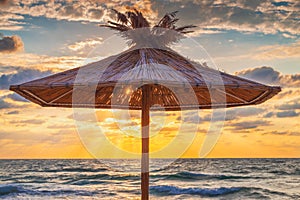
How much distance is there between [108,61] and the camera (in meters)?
3.53

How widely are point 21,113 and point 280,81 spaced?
33.2 ft

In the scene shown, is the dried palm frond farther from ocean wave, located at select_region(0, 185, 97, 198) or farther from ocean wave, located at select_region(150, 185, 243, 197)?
ocean wave, located at select_region(0, 185, 97, 198)

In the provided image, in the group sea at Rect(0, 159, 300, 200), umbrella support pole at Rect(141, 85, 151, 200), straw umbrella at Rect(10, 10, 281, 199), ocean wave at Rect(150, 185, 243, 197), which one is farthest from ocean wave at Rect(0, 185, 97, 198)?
umbrella support pole at Rect(141, 85, 151, 200)

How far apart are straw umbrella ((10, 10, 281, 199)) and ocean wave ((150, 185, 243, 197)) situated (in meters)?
13.2

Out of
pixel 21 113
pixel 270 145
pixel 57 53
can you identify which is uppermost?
pixel 57 53

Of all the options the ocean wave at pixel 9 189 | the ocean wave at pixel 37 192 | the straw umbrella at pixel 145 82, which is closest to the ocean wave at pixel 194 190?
the ocean wave at pixel 37 192

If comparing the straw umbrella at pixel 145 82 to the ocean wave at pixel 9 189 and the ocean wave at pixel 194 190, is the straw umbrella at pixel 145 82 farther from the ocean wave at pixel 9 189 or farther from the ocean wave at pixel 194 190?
the ocean wave at pixel 9 189

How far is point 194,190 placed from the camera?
17.9 meters

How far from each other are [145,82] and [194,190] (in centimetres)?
1573

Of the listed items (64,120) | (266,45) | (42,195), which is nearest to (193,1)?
(266,45)

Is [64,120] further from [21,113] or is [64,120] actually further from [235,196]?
[235,196]

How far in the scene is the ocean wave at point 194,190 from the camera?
57.3 feet

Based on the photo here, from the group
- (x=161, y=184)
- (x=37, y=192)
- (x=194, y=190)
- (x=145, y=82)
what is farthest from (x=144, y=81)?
(x=161, y=184)

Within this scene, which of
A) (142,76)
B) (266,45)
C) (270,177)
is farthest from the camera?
(270,177)
